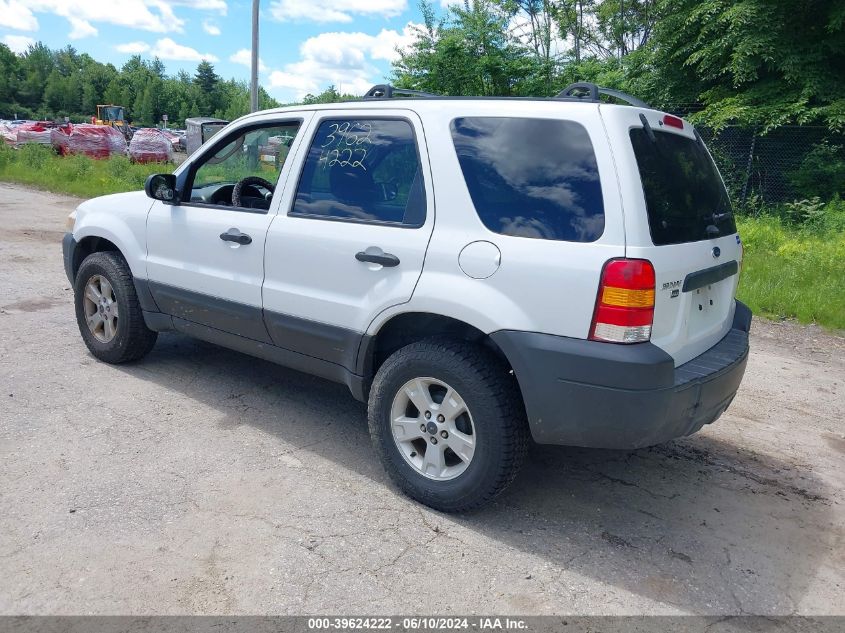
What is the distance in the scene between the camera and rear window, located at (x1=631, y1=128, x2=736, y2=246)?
3.01 m

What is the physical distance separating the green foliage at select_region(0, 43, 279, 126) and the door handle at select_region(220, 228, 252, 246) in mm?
97618

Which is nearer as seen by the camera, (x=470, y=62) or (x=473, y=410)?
(x=473, y=410)

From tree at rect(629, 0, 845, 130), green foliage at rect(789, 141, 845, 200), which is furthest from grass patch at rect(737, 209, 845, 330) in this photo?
tree at rect(629, 0, 845, 130)

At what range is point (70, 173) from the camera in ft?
63.0

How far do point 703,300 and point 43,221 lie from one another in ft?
40.4

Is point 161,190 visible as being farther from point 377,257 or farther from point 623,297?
point 623,297

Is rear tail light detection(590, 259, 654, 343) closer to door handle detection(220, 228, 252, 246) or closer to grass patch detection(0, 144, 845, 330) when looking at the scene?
door handle detection(220, 228, 252, 246)

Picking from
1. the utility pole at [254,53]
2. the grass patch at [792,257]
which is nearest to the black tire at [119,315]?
the grass patch at [792,257]

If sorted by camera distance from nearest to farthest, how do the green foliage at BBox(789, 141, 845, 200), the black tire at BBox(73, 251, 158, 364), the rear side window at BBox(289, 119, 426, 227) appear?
the rear side window at BBox(289, 119, 426, 227) → the black tire at BBox(73, 251, 158, 364) → the green foliage at BBox(789, 141, 845, 200)

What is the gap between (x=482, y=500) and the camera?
128 inches

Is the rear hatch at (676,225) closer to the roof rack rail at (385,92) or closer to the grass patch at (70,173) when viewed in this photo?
the roof rack rail at (385,92)

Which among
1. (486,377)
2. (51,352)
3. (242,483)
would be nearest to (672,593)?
(486,377)

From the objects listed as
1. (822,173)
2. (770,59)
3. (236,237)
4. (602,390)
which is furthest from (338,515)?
(770,59)

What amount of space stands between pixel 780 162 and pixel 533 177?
493 inches
